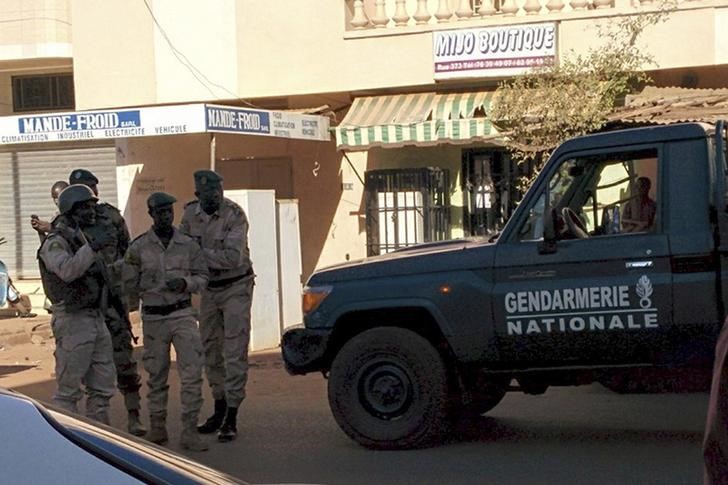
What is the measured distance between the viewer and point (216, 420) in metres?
8.74

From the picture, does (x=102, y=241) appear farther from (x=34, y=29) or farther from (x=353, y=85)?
(x=34, y=29)

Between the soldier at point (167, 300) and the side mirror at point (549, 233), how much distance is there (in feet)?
7.80

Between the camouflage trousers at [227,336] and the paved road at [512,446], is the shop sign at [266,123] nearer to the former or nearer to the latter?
the paved road at [512,446]

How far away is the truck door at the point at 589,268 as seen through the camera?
23.9 feet

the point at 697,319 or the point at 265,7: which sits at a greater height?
the point at 265,7

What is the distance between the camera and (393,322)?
8133 millimetres

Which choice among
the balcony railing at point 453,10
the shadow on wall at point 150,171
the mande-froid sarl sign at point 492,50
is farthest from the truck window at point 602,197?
the shadow on wall at point 150,171

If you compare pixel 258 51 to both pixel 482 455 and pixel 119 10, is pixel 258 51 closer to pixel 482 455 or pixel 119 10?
pixel 119 10

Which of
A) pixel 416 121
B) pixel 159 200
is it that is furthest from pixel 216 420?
pixel 416 121

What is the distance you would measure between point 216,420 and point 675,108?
5.58m

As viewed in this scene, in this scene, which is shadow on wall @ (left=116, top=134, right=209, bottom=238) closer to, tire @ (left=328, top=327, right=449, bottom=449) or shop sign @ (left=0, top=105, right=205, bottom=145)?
shop sign @ (left=0, top=105, right=205, bottom=145)

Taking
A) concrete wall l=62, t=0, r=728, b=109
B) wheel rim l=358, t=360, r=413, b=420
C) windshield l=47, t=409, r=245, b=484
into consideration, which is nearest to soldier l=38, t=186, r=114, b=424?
wheel rim l=358, t=360, r=413, b=420

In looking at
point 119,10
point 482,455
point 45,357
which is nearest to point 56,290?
point 482,455

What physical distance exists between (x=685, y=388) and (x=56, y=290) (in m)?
4.32
